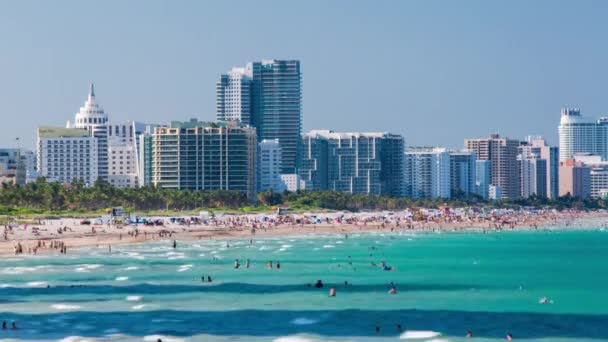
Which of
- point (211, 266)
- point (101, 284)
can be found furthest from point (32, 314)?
point (211, 266)

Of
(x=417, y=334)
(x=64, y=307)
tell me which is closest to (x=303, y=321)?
(x=417, y=334)

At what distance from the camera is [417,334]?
5347 cm

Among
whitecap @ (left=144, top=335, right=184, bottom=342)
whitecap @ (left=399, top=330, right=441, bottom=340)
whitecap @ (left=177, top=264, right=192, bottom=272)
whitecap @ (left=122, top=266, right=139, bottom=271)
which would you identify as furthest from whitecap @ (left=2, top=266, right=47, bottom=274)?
whitecap @ (left=399, top=330, right=441, bottom=340)

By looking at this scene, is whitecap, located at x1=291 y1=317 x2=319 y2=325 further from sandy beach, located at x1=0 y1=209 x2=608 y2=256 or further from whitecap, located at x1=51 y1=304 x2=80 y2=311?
sandy beach, located at x1=0 y1=209 x2=608 y2=256

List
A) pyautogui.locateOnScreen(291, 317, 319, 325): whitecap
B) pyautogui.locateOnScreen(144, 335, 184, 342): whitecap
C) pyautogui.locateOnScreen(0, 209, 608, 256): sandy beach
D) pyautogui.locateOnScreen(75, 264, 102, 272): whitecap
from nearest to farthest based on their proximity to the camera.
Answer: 1. pyautogui.locateOnScreen(144, 335, 184, 342): whitecap
2. pyautogui.locateOnScreen(291, 317, 319, 325): whitecap
3. pyautogui.locateOnScreen(75, 264, 102, 272): whitecap
4. pyautogui.locateOnScreen(0, 209, 608, 256): sandy beach

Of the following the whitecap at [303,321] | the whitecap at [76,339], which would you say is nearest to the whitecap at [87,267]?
the whitecap at [303,321]

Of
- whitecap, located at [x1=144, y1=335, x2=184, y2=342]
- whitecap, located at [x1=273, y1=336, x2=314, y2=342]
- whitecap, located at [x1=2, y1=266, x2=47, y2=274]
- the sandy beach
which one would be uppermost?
the sandy beach

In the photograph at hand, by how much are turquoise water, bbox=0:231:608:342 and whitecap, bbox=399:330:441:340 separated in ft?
1.92

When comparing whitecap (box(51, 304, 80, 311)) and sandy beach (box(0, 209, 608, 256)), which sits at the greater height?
sandy beach (box(0, 209, 608, 256))

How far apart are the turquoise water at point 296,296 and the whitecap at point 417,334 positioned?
0.59m

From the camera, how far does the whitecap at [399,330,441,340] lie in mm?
52625

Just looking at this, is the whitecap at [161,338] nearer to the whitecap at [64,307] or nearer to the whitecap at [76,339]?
the whitecap at [76,339]

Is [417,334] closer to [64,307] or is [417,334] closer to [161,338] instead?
[161,338]

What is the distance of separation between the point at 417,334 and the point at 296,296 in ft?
54.2
